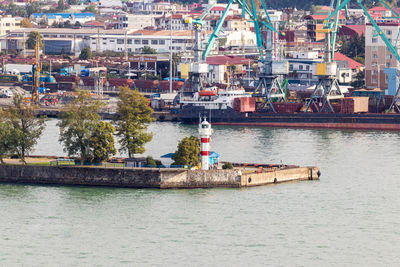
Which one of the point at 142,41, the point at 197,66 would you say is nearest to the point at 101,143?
the point at 197,66

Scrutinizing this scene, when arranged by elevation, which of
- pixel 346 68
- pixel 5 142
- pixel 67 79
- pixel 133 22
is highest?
pixel 133 22

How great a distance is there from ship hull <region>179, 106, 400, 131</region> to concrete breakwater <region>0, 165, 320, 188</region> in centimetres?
1854

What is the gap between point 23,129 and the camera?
111ft

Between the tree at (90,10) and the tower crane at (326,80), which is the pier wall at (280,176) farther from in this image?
the tree at (90,10)

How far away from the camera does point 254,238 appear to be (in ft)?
87.7

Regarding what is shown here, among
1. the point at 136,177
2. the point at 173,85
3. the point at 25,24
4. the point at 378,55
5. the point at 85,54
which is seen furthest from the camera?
the point at 25,24

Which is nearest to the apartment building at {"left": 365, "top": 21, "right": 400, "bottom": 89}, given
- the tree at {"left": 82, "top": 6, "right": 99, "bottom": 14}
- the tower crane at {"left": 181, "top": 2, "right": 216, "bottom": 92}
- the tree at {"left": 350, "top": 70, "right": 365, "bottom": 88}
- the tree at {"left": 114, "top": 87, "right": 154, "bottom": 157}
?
the tree at {"left": 350, "top": 70, "right": 365, "bottom": 88}

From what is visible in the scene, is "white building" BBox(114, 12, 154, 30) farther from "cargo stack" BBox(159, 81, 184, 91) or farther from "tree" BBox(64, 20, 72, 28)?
"cargo stack" BBox(159, 81, 184, 91)

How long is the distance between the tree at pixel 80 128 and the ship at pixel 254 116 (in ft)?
62.7

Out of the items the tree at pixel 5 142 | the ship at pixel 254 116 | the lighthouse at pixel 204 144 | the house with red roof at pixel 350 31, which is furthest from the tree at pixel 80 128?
the house with red roof at pixel 350 31

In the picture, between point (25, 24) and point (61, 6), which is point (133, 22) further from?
point (61, 6)

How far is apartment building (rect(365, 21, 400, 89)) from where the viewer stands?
62.4 m

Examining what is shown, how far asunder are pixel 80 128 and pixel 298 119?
21.7 metres

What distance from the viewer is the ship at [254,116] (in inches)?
2040
